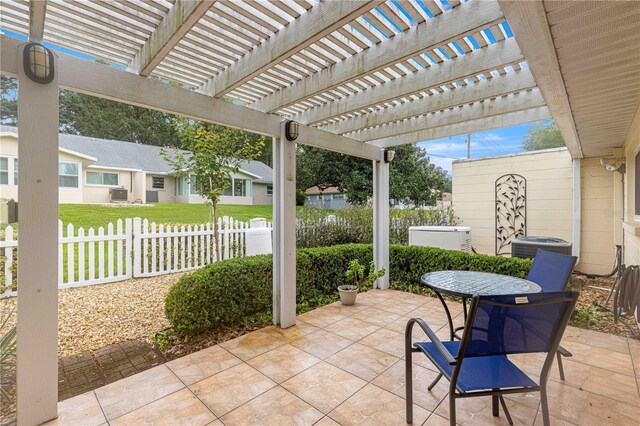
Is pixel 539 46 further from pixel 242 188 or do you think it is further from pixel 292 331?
pixel 242 188

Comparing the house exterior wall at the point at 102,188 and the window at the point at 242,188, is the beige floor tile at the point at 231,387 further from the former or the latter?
the window at the point at 242,188

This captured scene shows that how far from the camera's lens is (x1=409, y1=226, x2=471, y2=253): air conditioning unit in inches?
228

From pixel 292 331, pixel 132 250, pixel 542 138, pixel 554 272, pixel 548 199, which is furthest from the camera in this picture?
pixel 542 138

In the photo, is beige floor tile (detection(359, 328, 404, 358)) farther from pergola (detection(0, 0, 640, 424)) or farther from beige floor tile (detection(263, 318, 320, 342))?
pergola (detection(0, 0, 640, 424))

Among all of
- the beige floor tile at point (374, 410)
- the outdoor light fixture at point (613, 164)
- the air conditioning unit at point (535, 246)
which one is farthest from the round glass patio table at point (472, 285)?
the outdoor light fixture at point (613, 164)

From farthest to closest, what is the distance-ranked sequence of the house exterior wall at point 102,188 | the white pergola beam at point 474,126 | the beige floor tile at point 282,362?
the house exterior wall at point 102,188
the white pergola beam at point 474,126
the beige floor tile at point 282,362

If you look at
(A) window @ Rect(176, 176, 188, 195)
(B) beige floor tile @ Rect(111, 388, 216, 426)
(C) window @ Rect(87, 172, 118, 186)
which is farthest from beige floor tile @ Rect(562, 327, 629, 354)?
(A) window @ Rect(176, 176, 188, 195)

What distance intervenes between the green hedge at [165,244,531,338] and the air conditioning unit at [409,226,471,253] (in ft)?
2.36

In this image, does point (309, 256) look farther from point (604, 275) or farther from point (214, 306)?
point (604, 275)

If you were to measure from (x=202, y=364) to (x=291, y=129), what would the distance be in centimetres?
267

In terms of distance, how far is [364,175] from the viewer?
11.1 meters

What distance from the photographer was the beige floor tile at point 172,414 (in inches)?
81.3

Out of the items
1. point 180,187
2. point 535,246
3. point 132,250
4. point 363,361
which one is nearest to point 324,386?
point 363,361

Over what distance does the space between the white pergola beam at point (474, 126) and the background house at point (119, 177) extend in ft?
30.8
